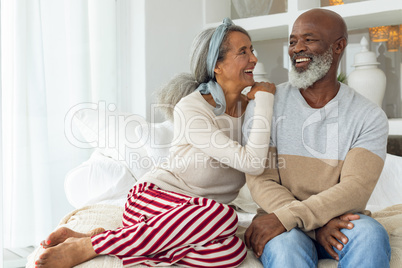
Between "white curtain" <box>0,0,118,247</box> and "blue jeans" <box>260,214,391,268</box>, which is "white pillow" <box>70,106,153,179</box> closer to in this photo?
"white curtain" <box>0,0,118,247</box>

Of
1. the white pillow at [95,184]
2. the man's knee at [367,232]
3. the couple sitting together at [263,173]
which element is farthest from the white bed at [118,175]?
the man's knee at [367,232]

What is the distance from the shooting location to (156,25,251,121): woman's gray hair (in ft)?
6.15

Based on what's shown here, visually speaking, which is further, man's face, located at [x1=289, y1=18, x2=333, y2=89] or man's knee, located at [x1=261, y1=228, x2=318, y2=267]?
man's face, located at [x1=289, y1=18, x2=333, y2=89]

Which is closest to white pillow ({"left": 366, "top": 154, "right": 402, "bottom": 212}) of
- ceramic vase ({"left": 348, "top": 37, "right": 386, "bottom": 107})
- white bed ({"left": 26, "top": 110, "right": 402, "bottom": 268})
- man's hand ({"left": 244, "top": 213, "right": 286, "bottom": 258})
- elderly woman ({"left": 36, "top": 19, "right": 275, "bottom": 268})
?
white bed ({"left": 26, "top": 110, "right": 402, "bottom": 268})

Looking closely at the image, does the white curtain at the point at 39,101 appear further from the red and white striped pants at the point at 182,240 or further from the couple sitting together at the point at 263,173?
the red and white striped pants at the point at 182,240

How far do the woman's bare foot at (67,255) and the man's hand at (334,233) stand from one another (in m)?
0.70

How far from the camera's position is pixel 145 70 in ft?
9.66

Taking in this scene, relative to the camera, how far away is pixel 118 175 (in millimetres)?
2229

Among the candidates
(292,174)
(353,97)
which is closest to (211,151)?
(292,174)

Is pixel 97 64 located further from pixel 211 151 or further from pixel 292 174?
pixel 292 174

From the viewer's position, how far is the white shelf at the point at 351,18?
2555mm

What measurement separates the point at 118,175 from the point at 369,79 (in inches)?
56.8

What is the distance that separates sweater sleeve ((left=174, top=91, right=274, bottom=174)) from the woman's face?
0.16 metres

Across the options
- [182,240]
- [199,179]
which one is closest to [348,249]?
[182,240]
